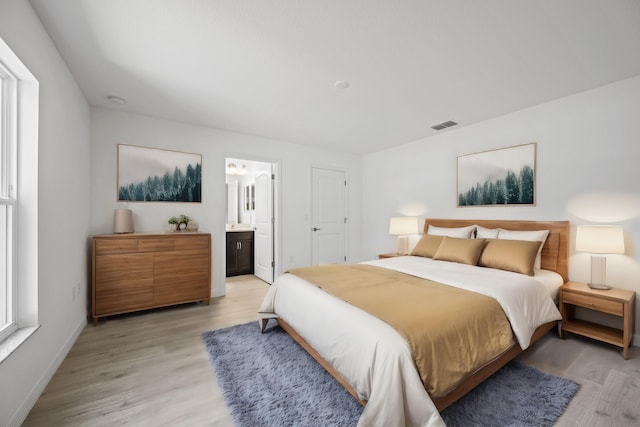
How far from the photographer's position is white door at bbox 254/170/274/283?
4664 mm

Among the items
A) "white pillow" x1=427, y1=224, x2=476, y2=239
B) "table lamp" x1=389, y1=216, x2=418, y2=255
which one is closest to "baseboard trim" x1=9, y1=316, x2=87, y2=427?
"table lamp" x1=389, y1=216, x2=418, y2=255

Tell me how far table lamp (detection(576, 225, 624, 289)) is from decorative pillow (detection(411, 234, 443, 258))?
133cm

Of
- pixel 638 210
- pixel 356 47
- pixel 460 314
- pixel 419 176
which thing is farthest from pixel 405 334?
pixel 419 176

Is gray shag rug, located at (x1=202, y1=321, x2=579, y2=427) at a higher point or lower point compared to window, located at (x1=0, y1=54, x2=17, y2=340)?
lower

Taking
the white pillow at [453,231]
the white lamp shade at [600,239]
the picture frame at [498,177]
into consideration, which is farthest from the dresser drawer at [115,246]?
the white lamp shade at [600,239]

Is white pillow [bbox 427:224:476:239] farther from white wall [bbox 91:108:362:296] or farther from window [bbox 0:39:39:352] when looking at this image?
window [bbox 0:39:39:352]

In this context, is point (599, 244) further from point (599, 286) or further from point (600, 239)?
point (599, 286)

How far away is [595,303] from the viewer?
93.4 inches

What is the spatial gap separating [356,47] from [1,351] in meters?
2.83

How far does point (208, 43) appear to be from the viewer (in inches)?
78.9

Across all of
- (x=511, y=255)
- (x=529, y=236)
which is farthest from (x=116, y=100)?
(x=529, y=236)

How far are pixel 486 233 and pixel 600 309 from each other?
1.20 meters

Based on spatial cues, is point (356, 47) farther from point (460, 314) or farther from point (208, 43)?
point (460, 314)

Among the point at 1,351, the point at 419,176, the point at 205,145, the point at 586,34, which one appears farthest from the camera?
the point at 419,176
